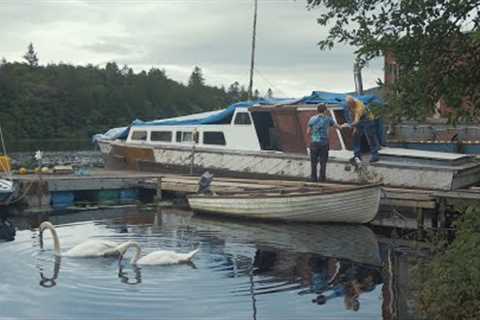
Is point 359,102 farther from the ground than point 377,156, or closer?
farther from the ground

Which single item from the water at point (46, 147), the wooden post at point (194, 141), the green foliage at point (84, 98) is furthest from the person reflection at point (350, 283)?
the green foliage at point (84, 98)

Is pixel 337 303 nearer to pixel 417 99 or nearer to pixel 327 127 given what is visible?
pixel 417 99

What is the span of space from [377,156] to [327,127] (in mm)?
1767

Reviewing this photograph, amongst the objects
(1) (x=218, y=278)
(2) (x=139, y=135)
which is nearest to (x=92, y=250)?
(1) (x=218, y=278)

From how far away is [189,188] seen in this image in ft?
65.8

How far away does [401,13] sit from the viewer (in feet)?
24.3

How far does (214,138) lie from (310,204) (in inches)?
252

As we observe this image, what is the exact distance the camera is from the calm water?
9469 mm

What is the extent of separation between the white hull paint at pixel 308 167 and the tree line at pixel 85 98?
65897 millimetres

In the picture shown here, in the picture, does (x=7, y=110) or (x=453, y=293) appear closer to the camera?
(x=453, y=293)

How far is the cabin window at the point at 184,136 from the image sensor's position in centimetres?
2275

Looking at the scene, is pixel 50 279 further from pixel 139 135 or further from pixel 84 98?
pixel 84 98

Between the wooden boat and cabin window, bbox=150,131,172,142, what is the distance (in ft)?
21.7

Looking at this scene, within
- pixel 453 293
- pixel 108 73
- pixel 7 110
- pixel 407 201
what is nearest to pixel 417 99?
pixel 453 293
